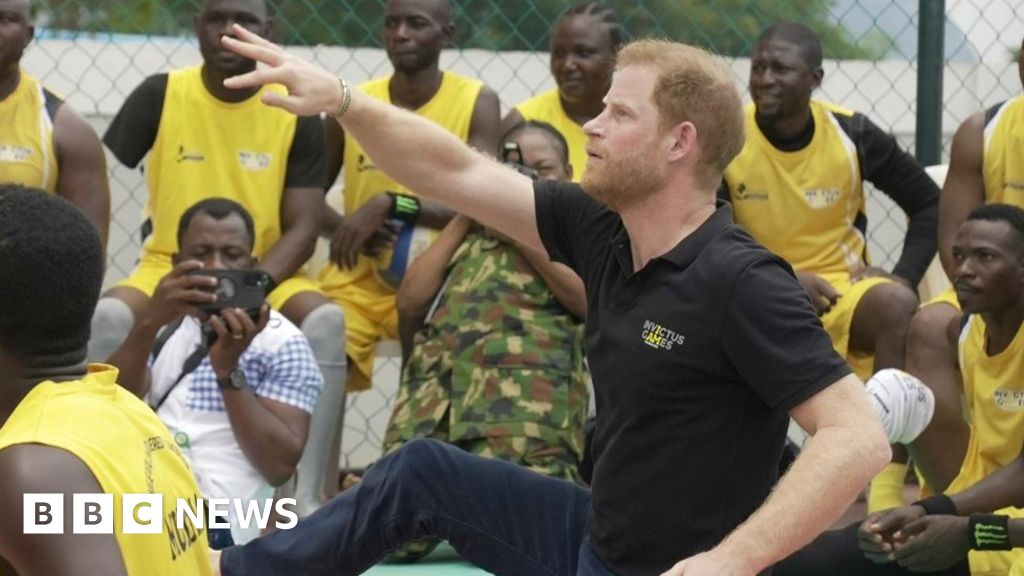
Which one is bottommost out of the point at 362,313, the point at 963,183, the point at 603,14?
the point at 362,313

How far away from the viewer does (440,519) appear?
142 inches

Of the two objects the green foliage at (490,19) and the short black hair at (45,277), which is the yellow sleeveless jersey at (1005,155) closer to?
the green foliage at (490,19)

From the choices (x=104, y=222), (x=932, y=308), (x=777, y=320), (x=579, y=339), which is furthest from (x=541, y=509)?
(x=104, y=222)

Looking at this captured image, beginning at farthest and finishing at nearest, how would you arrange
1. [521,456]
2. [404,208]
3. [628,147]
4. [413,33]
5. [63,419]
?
1. [413,33]
2. [404,208]
3. [521,456]
4. [628,147]
5. [63,419]

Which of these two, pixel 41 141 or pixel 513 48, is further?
pixel 513 48

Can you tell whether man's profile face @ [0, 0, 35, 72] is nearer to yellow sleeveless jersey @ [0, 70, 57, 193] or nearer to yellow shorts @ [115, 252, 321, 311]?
yellow sleeveless jersey @ [0, 70, 57, 193]

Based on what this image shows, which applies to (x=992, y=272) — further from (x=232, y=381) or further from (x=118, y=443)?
(x=118, y=443)

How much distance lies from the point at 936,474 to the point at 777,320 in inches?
92.7

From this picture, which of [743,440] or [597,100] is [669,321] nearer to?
[743,440]

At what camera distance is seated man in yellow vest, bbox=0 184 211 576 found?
2402 millimetres

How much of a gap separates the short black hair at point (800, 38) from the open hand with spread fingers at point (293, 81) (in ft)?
9.38

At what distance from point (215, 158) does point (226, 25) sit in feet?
1.51

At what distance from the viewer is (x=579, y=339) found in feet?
17.9

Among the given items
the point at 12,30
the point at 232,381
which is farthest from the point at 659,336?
the point at 12,30
